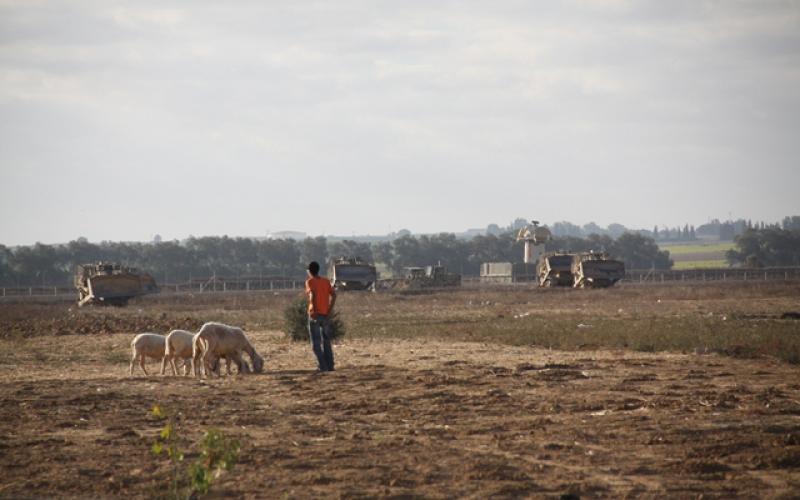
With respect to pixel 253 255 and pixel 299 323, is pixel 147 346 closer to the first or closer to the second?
pixel 299 323

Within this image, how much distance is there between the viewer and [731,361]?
23172mm

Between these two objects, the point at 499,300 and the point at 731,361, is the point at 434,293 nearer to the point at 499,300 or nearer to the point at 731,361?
the point at 499,300

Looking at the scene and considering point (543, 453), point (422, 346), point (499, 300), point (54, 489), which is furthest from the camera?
point (499, 300)

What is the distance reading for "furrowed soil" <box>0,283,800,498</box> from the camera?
38.1ft

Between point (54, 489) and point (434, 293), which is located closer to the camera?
point (54, 489)

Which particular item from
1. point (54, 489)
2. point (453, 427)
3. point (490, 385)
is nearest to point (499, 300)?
point (490, 385)

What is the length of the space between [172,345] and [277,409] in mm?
6370

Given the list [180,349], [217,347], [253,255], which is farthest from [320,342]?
[253,255]

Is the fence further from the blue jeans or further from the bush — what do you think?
the blue jeans

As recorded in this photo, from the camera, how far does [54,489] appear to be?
448 inches

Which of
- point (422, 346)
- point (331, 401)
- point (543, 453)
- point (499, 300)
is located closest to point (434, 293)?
point (499, 300)

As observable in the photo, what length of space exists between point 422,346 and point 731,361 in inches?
317

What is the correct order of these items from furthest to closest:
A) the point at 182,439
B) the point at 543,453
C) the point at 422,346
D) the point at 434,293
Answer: the point at 434,293 < the point at 422,346 < the point at 182,439 < the point at 543,453

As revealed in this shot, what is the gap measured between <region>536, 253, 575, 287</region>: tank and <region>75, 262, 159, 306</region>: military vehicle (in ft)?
85.0
